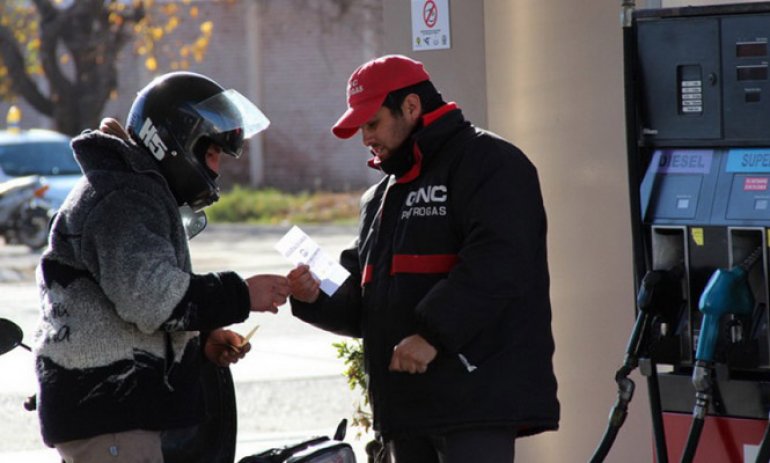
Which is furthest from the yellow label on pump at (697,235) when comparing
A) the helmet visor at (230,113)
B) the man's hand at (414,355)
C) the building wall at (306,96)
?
the building wall at (306,96)

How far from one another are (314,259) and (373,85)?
56cm

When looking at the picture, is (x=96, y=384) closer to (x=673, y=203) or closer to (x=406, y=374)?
(x=406, y=374)

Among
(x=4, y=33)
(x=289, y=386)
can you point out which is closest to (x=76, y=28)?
(x=4, y=33)

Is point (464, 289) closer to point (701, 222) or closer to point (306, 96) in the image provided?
point (701, 222)

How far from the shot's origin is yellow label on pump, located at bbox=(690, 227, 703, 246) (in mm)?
4094

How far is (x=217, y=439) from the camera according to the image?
3.84m

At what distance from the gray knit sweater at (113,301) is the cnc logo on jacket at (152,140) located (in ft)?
0.26

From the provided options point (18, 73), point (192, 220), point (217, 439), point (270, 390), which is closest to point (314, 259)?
point (192, 220)

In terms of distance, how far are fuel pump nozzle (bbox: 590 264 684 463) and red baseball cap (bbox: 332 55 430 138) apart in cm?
93

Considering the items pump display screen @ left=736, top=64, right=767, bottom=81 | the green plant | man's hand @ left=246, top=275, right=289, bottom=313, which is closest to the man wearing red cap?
man's hand @ left=246, top=275, right=289, bottom=313

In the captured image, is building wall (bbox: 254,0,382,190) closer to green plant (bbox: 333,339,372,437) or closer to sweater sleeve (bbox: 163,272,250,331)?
green plant (bbox: 333,339,372,437)

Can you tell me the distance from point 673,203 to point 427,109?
2.65 feet

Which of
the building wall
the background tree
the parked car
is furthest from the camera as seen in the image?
the building wall

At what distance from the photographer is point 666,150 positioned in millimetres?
4246
